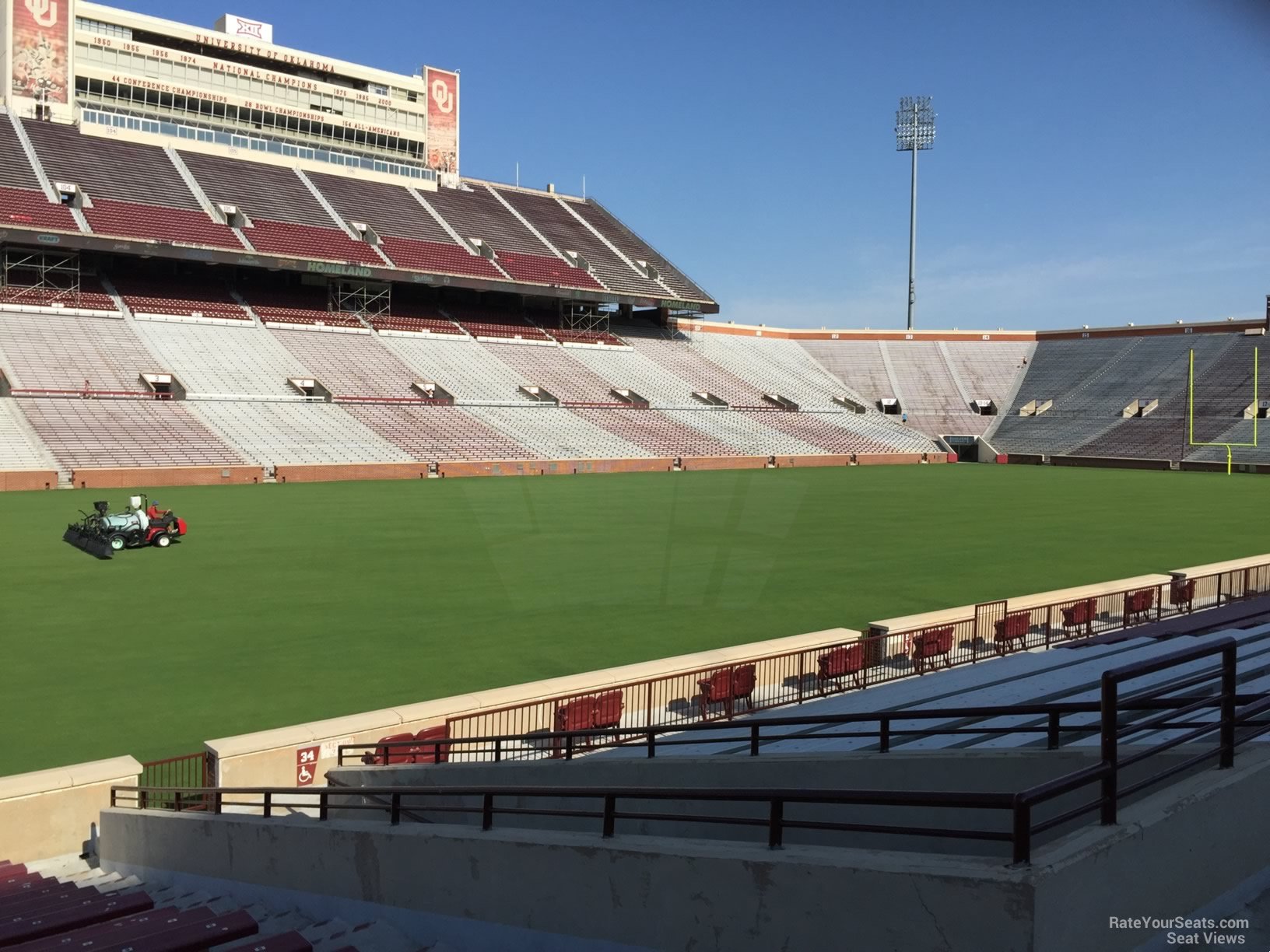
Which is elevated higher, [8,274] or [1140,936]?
[8,274]

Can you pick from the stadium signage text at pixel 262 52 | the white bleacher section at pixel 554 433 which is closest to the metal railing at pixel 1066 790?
the white bleacher section at pixel 554 433

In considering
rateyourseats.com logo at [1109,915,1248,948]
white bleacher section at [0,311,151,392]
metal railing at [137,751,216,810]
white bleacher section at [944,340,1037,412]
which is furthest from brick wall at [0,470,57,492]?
white bleacher section at [944,340,1037,412]

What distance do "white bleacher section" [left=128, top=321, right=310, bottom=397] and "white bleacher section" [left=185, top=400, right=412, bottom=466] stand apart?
1591 mm

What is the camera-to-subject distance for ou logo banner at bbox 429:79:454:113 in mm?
76750

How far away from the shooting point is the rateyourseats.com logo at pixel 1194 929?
392 cm

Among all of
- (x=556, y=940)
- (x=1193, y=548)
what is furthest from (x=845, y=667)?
(x=1193, y=548)

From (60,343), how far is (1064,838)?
188ft

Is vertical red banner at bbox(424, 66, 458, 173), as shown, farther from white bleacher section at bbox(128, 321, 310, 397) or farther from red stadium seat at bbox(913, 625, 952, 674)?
red stadium seat at bbox(913, 625, 952, 674)

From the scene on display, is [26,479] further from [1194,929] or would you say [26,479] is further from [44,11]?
[1194,929]

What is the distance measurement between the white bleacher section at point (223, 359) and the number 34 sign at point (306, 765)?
45391 millimetres

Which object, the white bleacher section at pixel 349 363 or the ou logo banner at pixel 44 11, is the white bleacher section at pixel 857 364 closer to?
the white bleacher section at pixel 349 363

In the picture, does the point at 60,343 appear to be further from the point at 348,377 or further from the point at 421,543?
the point at 421,543

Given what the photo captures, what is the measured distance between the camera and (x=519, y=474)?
53.3 m

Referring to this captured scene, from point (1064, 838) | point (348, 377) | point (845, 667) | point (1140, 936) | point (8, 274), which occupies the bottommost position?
point (845, 667)
